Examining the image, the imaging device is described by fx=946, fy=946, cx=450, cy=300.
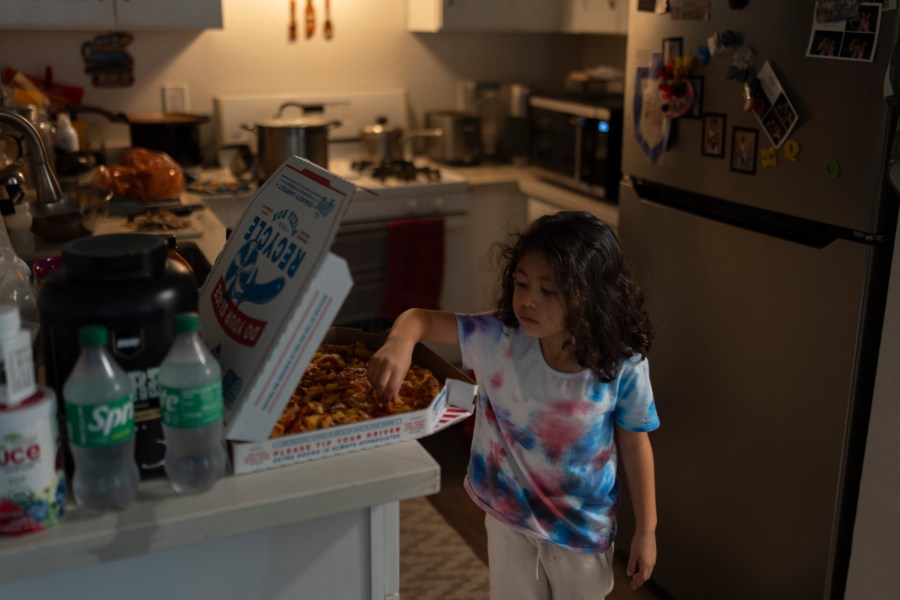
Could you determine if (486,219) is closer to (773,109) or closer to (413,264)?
(413,264)

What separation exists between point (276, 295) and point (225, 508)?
9.1 inches

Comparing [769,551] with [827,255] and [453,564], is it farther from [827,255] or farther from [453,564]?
[453,564]

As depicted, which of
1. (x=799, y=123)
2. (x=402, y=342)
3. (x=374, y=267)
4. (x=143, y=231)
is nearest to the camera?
(x=402, y=342)

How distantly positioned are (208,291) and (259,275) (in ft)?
0.49

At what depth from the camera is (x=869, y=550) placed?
6.05ft

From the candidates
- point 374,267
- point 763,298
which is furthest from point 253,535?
point 374,267

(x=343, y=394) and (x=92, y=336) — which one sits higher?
(x=92, y=336)

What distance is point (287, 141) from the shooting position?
316cm

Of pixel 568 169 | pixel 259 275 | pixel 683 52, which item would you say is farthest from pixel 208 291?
pixel 568 169

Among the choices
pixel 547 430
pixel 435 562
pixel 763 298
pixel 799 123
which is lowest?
pixel 435 562

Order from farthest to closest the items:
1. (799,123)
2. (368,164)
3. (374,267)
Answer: (368,164) → (374,267) → (799,123)

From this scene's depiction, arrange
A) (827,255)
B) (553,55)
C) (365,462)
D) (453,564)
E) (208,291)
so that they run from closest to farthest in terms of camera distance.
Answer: (365,462), (208,291), (827,255), (453,564), (553,55)

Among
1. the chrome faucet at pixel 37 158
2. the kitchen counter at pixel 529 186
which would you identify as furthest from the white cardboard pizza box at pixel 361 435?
the kitchen counter at pixel 529 186

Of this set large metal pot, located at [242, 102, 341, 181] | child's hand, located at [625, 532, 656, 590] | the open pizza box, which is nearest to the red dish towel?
large metal pot, located at [242, 102, 341, 181]
